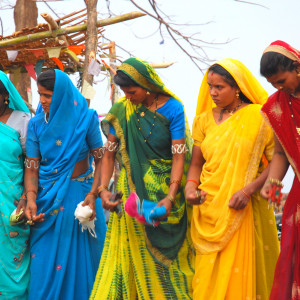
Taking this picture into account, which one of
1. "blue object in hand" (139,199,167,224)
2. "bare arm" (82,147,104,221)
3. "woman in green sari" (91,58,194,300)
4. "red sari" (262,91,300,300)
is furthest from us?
"bare arm" (82,147,104,221)

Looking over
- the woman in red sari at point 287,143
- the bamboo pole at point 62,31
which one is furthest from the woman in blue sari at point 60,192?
the bamboo pole at point 62,31

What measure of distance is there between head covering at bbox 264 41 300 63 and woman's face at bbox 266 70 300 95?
0.10 meters

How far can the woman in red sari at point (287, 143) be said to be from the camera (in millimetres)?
3633

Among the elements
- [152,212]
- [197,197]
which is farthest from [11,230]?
[197,197]

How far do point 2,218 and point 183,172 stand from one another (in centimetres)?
168

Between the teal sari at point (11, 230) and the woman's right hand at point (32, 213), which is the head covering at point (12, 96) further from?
the woman's right hand at point (32, 213)

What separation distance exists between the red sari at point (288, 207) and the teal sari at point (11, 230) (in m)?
2.38

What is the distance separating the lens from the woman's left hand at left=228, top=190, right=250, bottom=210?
164 inches

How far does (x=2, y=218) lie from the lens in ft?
16.6

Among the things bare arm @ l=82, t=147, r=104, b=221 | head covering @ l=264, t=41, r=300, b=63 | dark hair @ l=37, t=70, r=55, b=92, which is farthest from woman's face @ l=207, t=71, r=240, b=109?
dark hair @ l=37, t=70, r=55, b=92

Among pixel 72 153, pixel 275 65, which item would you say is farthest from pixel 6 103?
pixel 275 65

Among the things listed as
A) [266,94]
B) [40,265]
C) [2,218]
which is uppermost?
[266,94]

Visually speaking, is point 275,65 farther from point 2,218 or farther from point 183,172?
point 2,218

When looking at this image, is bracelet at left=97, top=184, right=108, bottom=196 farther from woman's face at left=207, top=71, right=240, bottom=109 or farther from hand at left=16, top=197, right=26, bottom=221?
woman's face at left=207, top=71, right=240, bottom=109
